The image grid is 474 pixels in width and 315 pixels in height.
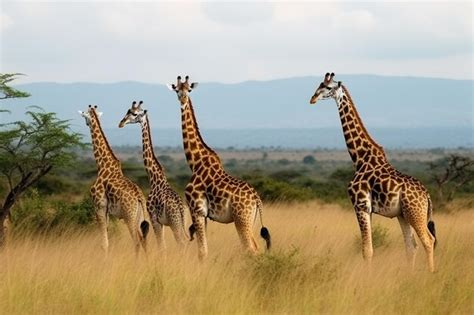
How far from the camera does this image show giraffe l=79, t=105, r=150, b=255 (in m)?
12.2

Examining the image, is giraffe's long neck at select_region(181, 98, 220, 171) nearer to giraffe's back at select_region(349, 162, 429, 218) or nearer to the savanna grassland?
→ the savanna grassland

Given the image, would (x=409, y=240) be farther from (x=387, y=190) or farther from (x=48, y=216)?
(x=48, y=216)

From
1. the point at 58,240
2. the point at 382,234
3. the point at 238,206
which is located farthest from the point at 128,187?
the point at 382,234

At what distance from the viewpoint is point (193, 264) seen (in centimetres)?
1069

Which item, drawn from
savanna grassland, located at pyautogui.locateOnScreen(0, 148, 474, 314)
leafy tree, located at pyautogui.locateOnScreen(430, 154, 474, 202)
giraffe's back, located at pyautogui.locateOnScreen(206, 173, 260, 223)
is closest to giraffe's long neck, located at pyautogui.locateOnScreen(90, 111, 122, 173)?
savanna grassland, located at pyautogui.locateOnScreen(0, 148, 474, 314)

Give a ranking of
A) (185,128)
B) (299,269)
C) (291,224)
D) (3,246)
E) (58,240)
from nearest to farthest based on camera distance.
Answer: (299,269)
(185,128)
(3,246)
(58,240)
(291,224)

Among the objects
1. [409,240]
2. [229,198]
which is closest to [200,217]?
[229,198]

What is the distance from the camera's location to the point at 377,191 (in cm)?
1087

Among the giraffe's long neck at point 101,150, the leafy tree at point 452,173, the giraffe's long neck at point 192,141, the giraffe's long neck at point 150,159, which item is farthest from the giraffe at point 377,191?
the leafy tree at point 452,173

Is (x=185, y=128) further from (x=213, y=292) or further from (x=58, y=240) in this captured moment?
(x=58, y=240)

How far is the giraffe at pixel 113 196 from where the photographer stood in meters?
12.2

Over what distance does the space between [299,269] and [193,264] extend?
1.44m

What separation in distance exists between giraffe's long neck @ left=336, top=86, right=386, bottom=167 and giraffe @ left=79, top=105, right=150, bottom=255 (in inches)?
107

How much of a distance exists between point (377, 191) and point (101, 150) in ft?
13.1
